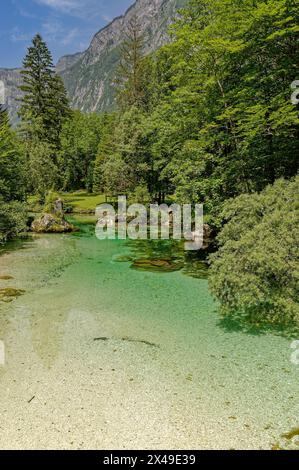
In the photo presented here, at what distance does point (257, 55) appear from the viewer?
1692 centimetres

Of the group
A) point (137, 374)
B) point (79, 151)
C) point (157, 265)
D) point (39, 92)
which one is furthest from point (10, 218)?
point (79, 151)

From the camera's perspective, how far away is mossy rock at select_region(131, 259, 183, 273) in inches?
720

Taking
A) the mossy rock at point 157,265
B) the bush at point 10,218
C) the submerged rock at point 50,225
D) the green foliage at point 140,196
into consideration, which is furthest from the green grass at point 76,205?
the mossy rock at point 157,265

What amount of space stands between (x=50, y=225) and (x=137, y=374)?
24.6 metres

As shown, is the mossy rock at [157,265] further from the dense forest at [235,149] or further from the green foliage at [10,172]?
the green foliage at [10,172]

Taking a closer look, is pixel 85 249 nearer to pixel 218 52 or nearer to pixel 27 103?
pixel 218 52

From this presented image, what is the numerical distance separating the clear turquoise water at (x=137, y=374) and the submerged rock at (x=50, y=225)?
1621 cm

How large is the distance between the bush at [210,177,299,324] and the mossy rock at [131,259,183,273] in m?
7.11

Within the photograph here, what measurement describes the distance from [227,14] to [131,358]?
602 inches

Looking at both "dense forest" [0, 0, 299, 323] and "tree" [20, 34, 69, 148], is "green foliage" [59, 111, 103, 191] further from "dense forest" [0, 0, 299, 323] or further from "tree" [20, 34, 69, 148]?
"dense forest" [0, 0, 299, 323]

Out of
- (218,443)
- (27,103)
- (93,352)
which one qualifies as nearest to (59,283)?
(93,352)

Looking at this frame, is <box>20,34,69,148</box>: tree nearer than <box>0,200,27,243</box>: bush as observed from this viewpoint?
No

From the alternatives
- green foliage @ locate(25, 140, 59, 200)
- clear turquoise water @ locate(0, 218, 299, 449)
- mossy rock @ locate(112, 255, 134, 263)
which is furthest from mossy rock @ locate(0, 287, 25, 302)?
green foliage @ locate(25, 140, 59, 200)

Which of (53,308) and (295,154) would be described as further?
(295,154)
